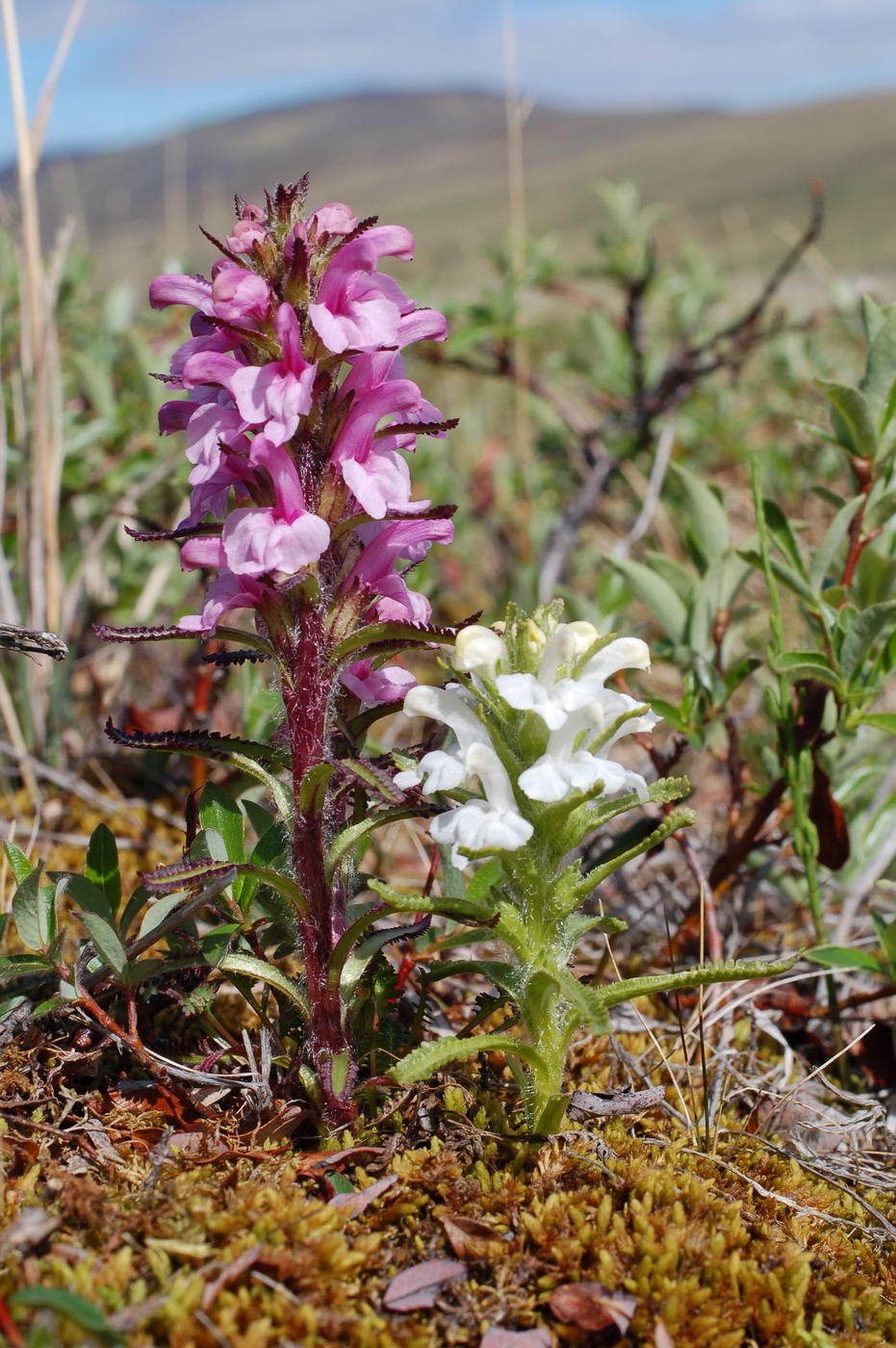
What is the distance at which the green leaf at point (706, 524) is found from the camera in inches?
111

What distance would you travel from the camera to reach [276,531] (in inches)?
62.7

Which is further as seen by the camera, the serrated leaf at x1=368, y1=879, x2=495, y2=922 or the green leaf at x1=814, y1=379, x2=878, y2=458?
the green leaf at x1=814, y1=379, x2=878, y2=458

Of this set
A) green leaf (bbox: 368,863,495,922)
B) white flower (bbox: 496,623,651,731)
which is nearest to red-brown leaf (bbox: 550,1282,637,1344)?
green leaf (bbox: 368,863,495,922)

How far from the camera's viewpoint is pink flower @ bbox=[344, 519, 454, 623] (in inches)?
69.2

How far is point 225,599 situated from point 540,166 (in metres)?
154

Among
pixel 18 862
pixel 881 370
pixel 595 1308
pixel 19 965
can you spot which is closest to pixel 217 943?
pixel 19 965

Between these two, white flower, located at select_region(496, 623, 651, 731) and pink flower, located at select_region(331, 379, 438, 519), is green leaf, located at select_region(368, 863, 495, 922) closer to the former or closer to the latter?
white flower, located at select_region(496, 623, 651, 731)

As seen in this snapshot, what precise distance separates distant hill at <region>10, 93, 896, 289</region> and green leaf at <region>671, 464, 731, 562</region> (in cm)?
1438

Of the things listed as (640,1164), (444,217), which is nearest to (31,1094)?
(640,1164)

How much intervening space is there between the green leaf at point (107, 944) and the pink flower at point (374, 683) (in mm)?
562

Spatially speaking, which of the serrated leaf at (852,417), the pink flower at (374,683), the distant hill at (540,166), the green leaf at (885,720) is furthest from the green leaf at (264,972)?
the distant hill at (540,166)

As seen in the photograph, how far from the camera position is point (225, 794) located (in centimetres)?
199

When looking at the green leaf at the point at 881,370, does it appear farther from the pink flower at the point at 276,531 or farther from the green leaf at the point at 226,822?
the green leaf at the point at 226,822

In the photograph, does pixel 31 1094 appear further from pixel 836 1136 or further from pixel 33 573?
pixel 33 573
